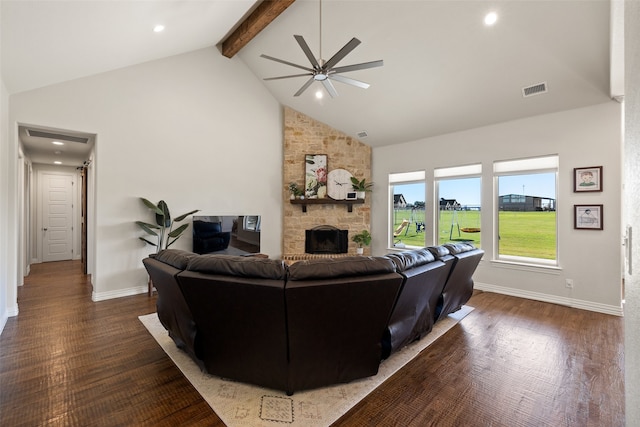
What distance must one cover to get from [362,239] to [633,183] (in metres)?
5.61

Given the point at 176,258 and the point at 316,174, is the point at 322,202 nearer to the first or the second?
the point at 316,174

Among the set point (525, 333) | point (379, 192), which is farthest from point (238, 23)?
point (525, 333)

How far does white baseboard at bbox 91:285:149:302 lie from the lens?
4121 millimetres

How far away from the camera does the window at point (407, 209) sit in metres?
5.93

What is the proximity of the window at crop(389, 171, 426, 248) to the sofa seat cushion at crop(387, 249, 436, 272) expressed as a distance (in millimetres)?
3537

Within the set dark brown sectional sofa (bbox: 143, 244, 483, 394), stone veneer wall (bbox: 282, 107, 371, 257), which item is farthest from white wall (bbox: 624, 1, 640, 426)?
stone veneer wall (bbox: 282, 107, 371, 257)

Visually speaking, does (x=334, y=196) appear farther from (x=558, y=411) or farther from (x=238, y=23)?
(x=558, y=411)

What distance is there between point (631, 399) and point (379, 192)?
5753mm

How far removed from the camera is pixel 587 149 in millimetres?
3936

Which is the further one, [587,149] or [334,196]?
[334,196]

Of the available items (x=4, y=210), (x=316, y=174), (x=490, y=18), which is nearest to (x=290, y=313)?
(x=4, y=210)

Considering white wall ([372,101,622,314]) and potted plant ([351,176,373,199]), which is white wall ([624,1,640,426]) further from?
potted plant ([351,176,373,199])

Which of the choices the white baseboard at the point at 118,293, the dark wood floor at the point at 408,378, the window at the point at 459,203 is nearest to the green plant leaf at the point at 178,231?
the white baseboard at the point at 118,293

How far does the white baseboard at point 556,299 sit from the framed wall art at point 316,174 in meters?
3.48
